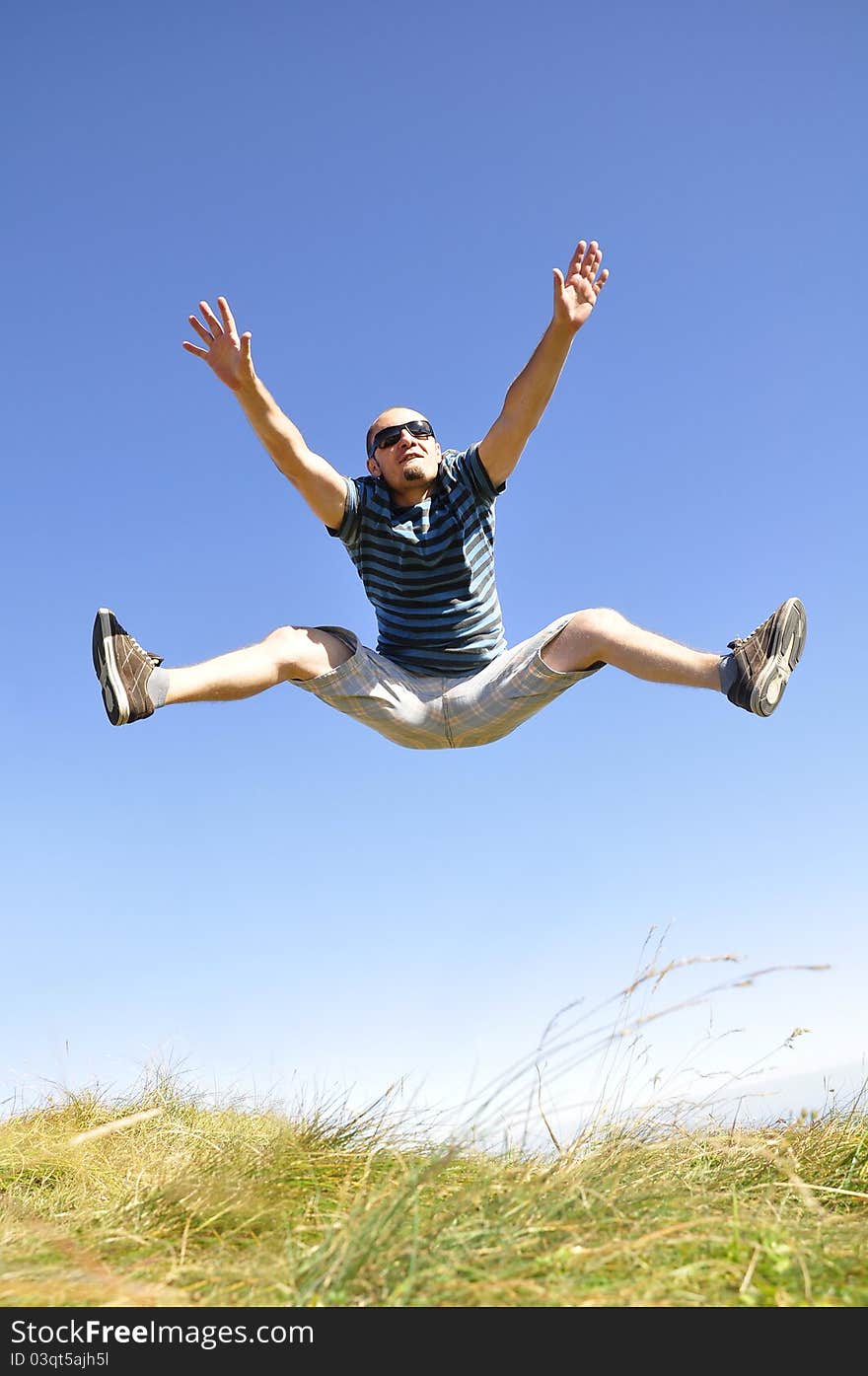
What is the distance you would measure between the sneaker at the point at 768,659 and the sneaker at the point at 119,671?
8.46ft

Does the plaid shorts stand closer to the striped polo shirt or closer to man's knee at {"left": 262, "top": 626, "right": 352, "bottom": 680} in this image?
man's knee at {"left": 262, "top": 626, "right": 352, "bottom": 680}

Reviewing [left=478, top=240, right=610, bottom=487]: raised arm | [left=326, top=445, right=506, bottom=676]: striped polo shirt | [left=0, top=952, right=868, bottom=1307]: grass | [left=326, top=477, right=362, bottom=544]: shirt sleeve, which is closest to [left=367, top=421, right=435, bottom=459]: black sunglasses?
[left=326, top=445, right=506, bottom=676]: striped polo shirt

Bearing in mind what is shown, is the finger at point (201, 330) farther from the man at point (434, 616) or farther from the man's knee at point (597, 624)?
the man's knee at point (597, 624)

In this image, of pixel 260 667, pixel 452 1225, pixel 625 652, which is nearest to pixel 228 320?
pixel 260 667

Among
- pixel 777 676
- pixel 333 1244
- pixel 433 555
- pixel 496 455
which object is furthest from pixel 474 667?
pixel 333 1244

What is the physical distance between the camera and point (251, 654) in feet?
16.0

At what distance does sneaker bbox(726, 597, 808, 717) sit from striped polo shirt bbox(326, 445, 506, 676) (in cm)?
153

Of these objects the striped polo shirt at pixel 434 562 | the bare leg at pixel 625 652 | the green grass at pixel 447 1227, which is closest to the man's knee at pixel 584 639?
the bare leg at pixel 625 652

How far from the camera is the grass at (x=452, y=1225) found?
2701 millimetres

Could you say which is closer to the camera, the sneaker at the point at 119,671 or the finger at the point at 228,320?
the sneaker at the point at 119,671

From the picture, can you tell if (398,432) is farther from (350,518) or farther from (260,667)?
(260,667)

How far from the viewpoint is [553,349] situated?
5.24 m
